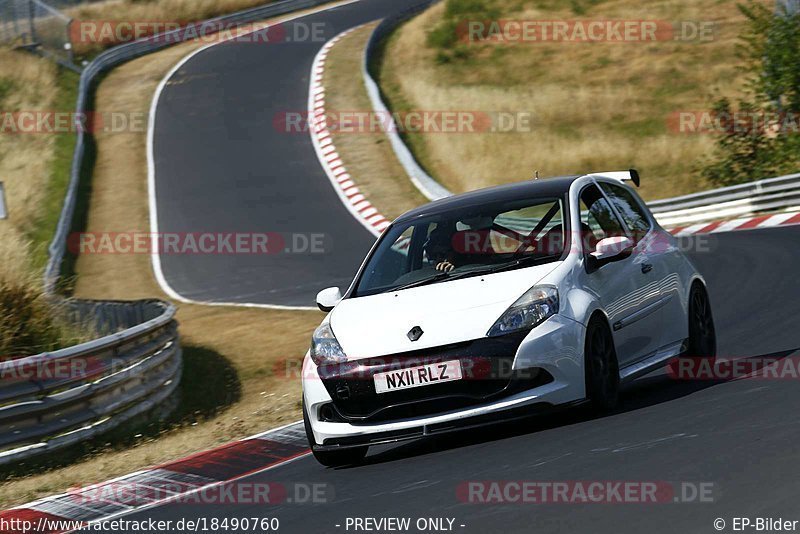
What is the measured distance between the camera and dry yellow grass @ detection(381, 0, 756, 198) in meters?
→ 32.5

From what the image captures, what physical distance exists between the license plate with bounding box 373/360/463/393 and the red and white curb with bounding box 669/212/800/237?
15662 millimetres

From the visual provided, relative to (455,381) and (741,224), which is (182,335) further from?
(455,381)

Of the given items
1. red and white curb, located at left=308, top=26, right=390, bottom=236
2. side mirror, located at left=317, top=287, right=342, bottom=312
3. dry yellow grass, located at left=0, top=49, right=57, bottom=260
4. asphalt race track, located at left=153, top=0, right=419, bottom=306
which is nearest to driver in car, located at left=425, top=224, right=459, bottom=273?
side mirror, located at left=317, top=287, right=342, bottom=312

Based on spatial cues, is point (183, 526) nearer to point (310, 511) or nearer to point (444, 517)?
point (310, 511)

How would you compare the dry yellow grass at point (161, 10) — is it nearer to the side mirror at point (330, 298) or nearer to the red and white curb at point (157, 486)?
the red and white curb at point (157, 486)

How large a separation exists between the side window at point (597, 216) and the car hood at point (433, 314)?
978 millimetres

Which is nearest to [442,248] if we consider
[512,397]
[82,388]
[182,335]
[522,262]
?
[522,262]

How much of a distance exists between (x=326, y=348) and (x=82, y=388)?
393cm

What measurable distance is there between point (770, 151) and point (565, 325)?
2369 centimetres

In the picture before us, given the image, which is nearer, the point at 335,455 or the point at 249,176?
the point at 335,455

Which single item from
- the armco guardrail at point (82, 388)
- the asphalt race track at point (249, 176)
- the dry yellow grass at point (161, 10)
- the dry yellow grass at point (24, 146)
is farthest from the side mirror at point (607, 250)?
the dry yellow grass at point (161, 10)

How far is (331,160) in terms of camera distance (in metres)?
31.4

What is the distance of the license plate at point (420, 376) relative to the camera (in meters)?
7.10

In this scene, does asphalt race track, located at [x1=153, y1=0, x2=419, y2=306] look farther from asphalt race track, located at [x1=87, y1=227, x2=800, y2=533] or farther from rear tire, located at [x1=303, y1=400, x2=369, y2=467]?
asphalt race track, located at [x1=87, y1=227, x2=800, y2=533]
